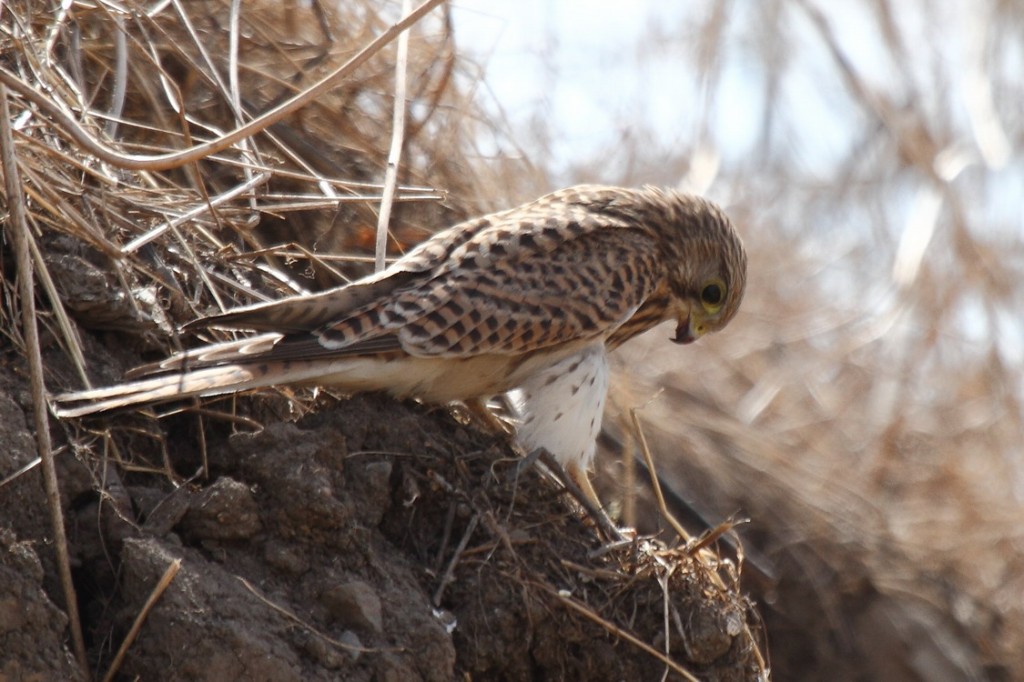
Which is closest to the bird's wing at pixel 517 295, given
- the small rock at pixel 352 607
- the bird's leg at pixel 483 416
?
the bird's leg at pixel 483 416

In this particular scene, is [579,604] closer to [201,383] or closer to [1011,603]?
[201,383]

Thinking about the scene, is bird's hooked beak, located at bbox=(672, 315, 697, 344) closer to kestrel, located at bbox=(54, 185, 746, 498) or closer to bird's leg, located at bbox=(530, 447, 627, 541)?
kestrel, located at bbox=(54, 185, 746, 498)

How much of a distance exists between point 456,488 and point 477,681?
0.51 meters

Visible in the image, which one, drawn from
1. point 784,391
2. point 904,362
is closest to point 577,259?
point 784,391

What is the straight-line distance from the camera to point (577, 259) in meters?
4.07

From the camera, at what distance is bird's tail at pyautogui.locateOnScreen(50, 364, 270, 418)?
3045 mm

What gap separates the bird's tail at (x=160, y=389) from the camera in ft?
9.99

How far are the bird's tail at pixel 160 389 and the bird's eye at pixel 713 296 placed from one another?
1842 mm

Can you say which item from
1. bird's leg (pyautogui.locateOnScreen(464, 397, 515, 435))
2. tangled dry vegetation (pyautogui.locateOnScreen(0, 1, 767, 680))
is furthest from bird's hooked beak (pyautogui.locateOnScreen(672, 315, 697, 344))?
tangled dry vegetation (pyautogui.locateOnScreen(0, 1, 767, 680))

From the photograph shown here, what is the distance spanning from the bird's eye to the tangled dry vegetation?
106 centimetres

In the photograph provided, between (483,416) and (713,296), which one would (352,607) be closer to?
(483,416)

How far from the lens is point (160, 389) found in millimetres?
3135

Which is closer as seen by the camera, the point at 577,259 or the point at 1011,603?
the point at 577,259

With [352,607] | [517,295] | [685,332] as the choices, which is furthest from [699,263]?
[352,607]
